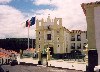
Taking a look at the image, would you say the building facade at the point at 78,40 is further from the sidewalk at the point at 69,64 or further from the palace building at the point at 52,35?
the sidewalk at the point at 69,64

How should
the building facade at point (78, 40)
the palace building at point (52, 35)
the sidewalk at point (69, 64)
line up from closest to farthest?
1. the sidewalk at point (69, 64)
2. the palace building at point (52, 35)
3. the building facade at point (78, 40)

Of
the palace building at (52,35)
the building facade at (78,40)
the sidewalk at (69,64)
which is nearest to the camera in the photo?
the sidewalk at (69,64)

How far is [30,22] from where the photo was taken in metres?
47.3

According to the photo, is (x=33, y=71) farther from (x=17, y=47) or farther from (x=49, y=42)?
(x=17, y=47)

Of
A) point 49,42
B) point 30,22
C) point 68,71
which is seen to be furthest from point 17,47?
point 68,71

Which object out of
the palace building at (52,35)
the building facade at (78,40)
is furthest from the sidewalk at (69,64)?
the building facade at (78,40)

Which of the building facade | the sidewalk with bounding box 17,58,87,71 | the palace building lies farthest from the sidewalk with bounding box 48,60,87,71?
the building facade

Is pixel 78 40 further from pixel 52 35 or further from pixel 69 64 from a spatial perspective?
pixel 69 64

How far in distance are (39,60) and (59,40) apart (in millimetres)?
14756

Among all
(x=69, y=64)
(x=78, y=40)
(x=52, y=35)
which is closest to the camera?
(x=69, y=64)

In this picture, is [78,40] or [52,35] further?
[78,40]

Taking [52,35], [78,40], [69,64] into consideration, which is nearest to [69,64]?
[69,64]

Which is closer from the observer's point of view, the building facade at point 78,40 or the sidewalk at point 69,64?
the sidewalk at point 69,64

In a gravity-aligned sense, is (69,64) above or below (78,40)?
below
